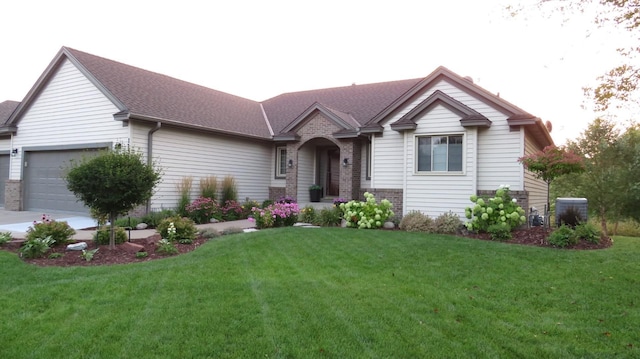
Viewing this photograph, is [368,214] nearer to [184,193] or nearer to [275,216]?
[275,216]

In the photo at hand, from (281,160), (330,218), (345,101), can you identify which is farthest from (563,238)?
(281,160)

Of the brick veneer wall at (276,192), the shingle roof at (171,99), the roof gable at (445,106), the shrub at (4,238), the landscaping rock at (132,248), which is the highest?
the shingle roof at (171,99)

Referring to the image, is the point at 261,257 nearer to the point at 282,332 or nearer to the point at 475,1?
the point at 282,332

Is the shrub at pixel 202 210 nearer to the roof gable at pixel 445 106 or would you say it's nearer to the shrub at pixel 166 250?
the shrub at pixel 166 250

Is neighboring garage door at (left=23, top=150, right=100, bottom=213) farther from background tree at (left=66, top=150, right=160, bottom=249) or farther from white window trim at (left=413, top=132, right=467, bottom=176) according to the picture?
white window trim at (left=413, top=132, right=467, bottom=176)

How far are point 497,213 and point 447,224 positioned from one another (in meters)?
1.28

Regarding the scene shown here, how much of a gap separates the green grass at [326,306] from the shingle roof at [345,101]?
32.7 ft

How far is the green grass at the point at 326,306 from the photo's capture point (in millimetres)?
3379

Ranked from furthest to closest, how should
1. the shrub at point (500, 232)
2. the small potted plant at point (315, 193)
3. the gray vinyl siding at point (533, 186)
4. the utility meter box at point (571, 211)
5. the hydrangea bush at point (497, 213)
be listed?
1. the small potted plant at point (315, 193)
2. the gray vinyl siding at point (533, 186)
3. the utility meter box at point (571, 211)
4. the hydrangea bush at point (497, 213)
5. the shrub at point (500, 232)

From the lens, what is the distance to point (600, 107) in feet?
33.0

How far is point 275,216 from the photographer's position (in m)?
11.4

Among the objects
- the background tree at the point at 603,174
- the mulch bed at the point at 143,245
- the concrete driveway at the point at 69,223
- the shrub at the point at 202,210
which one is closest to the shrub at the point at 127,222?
the concrete driveway at the point at 69,223

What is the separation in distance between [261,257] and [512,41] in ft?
23.2

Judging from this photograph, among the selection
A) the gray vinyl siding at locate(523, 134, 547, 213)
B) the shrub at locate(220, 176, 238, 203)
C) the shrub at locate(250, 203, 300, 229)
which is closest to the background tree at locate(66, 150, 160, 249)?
the shrub at locate(250, 203, 300, 229)
